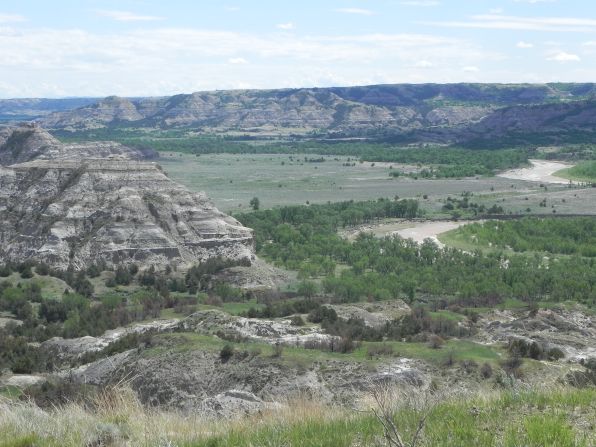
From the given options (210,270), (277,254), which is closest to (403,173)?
(277,254)

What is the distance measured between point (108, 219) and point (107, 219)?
0.41 ft

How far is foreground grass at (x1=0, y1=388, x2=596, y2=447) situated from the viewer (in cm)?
767

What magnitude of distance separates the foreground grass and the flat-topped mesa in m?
56.1

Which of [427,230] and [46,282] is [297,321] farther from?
[427,230]

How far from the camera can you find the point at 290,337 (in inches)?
1501

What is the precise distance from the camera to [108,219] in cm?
6775

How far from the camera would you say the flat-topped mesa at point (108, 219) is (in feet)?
215

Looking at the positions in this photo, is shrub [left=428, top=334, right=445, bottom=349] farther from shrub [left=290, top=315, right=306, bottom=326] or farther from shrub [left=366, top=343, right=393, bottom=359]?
shrub [left=290, top=315, right=306, bottom=326]

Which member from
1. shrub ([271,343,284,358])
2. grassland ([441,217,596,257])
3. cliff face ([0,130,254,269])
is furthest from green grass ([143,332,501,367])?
grassland ([441,217,596,257])

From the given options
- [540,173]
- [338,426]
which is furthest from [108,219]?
[540,173]

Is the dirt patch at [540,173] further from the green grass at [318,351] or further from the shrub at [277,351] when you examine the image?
the shrub at [277,351]

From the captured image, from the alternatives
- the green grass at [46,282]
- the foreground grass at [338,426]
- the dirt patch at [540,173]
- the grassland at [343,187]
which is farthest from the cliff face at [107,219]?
the dirt patch at [540,173]

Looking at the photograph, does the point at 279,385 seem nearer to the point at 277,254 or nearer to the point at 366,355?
the point at 366,355

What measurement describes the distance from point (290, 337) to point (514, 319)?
51.4 ft
